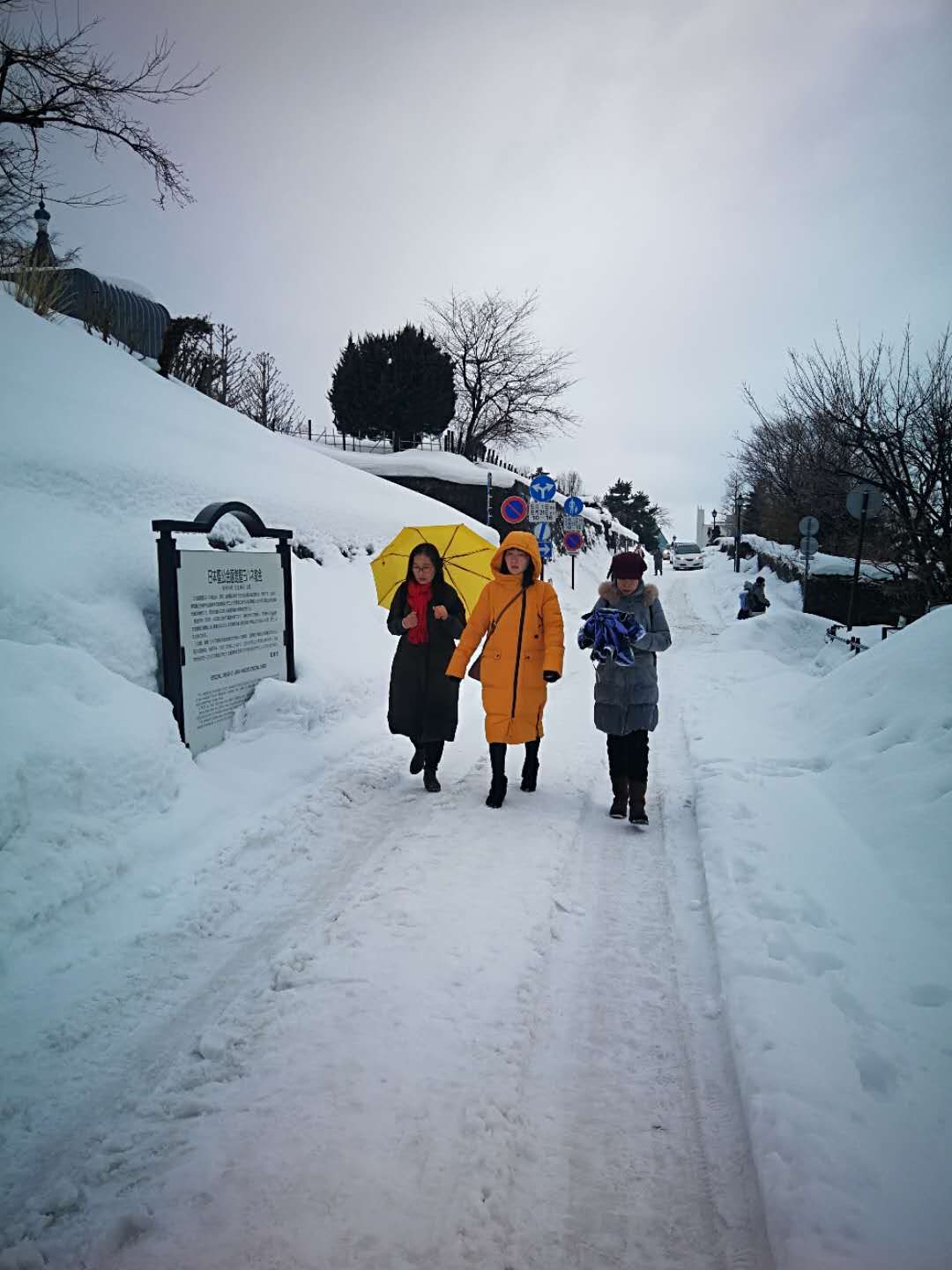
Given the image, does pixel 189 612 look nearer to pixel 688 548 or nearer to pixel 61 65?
pixel 61 65

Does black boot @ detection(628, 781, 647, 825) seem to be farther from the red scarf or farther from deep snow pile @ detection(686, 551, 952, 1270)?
the red scarf

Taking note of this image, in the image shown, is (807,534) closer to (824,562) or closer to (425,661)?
(824,562)

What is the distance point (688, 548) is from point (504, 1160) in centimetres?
4672

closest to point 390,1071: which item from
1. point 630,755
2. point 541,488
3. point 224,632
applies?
point 630,755

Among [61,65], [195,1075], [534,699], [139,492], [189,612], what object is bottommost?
[195,1075]

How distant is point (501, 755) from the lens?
4.75 metres

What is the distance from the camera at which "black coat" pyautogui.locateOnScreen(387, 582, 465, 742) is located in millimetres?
5039

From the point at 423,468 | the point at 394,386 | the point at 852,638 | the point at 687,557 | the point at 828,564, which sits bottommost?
the point at 852,638

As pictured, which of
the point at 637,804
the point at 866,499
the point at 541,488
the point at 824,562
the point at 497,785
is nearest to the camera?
the point at 637,804

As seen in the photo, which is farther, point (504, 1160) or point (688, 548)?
point (688, 548)

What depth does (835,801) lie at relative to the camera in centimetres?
441

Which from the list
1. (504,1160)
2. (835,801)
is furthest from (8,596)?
(835,801)

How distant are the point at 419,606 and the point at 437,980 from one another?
2.99 m

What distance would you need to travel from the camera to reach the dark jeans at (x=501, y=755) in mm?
4680
